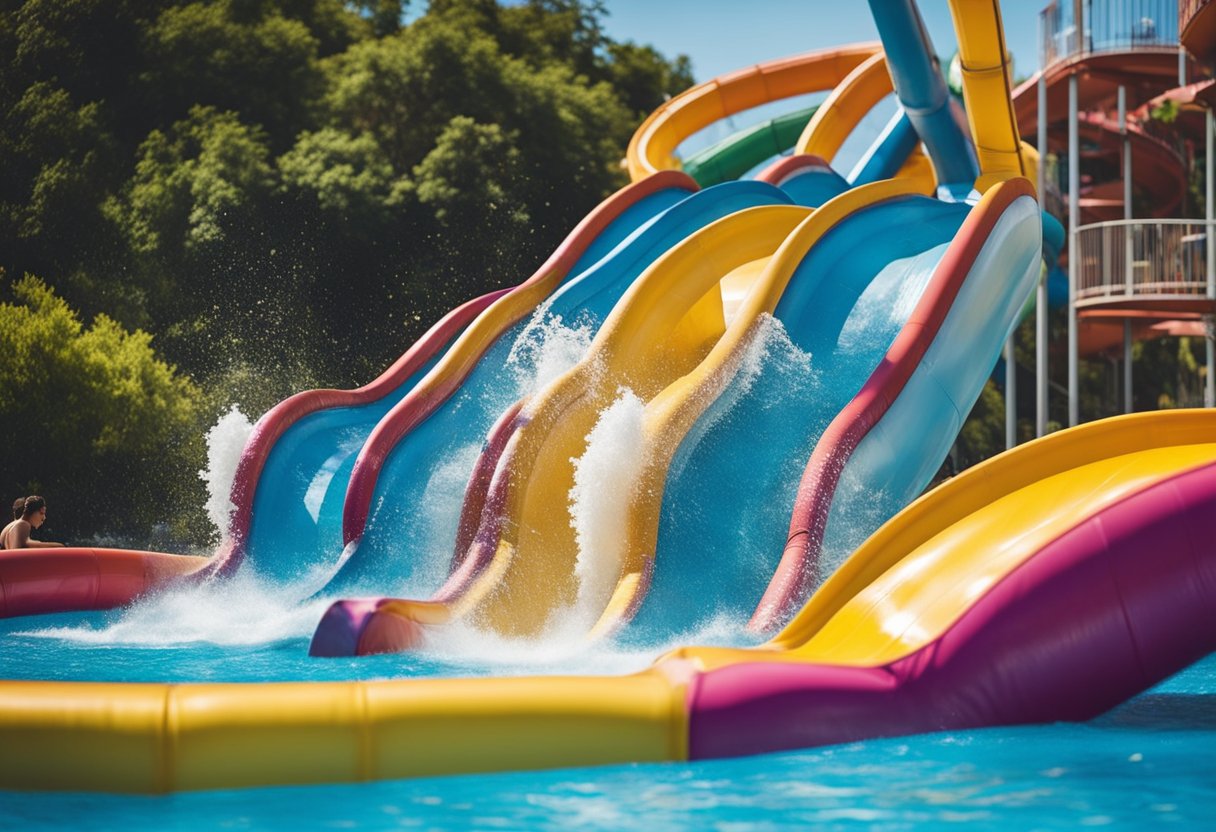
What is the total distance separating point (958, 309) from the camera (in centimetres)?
872

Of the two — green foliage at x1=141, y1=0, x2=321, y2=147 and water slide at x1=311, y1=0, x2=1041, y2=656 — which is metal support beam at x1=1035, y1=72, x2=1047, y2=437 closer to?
water slide at x1=311, y1=0, x2=1041, y2=656

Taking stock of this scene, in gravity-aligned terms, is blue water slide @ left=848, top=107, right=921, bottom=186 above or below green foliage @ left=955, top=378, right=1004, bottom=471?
above

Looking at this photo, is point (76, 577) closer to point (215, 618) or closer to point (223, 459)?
point (223, 459)

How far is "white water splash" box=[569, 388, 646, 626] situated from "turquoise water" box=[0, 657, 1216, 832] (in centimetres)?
319

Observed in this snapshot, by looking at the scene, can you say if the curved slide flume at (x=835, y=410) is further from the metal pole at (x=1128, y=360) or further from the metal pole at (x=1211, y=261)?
the metal pole at (x=1128, y=360)

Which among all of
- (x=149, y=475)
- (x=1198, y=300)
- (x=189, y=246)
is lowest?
(x=149, y=475)

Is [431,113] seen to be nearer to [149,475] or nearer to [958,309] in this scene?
[149,475]

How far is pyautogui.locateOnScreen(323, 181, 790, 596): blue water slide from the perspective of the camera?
9.02 meters

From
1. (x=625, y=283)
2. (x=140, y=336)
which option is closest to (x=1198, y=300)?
(x=625, y=283)

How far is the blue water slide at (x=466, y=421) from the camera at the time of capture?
9.02 metres

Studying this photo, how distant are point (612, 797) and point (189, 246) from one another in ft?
65.0

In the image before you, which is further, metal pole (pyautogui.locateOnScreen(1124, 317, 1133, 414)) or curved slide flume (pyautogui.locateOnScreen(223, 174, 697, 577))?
metal pole (pyautogui.locateOnScreen(1124, 317, 1133, 414))

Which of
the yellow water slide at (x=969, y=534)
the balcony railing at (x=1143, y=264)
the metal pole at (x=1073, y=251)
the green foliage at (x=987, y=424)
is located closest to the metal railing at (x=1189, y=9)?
the metal pole at (x=1073, y=251)

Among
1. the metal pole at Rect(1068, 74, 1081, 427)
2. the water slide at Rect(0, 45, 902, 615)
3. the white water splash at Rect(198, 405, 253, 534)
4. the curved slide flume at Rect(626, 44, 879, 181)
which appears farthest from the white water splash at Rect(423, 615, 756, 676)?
the curved slide flume at Rect(626, 44, 879, 181)
